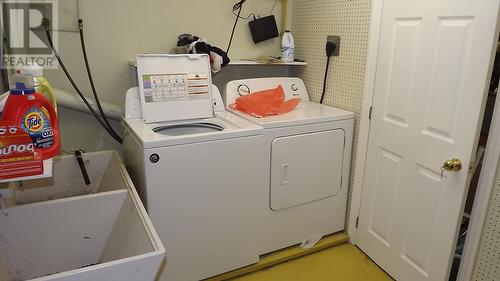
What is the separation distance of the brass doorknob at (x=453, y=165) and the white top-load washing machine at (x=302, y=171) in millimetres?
747

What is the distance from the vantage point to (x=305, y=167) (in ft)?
7.34

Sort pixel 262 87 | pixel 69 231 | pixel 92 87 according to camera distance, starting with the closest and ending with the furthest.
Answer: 1. pixel 69 231
2. pixel 92 87
3. pixel 262 87

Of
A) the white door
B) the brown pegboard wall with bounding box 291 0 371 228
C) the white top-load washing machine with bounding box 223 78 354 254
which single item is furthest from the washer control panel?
the white door

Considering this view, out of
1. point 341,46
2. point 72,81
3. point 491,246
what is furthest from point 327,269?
point 72,81

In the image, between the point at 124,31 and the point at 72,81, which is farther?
the point at 124,31

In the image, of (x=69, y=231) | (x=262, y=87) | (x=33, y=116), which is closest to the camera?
(x=33, y=116)

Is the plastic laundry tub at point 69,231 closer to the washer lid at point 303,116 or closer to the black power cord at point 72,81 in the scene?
the black power cord at point 72,81

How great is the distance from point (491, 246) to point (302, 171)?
3.46 feet

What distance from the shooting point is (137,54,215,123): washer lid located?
2074mm

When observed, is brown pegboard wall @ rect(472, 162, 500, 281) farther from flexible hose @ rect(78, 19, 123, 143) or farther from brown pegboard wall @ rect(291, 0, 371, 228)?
flexible hose @ rect(78, 19, 123, 143)

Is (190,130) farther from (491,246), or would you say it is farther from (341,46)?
(491,246)

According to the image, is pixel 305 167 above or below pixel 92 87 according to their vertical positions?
below

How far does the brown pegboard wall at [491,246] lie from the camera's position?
1581 millimetres

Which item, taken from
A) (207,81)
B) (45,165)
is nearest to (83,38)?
(207,81)
